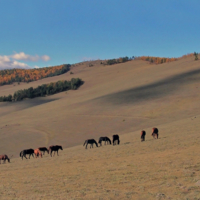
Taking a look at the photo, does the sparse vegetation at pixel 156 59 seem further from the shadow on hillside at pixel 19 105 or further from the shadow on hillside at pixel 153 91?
the shadow on hillside at pixel 153 91

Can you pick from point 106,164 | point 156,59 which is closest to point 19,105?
point 106,164

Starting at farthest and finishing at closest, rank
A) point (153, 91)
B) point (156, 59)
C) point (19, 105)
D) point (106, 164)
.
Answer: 1. point (156, 59)
2. point (19, 105)
3. point (153, 91)
4. point (106, 164)

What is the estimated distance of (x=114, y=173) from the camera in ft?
35.0

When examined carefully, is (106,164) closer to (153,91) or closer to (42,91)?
(153,91)

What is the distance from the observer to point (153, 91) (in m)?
53.3

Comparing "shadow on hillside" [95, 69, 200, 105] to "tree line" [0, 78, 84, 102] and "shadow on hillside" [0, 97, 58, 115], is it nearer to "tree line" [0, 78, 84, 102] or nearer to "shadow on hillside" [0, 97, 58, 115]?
"shadow on hillside" [0, 97, 58, 115]

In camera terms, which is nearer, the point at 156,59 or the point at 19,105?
the point at 19,105

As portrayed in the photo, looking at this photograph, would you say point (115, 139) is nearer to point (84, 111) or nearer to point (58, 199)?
point (58, 199)

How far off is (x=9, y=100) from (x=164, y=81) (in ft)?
190

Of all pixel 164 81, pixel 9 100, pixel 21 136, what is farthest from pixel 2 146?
pixel 9 100

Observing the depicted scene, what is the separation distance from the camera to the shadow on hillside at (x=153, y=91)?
4957 cm

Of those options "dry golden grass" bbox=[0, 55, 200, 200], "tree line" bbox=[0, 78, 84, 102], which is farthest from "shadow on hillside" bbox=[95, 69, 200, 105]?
"tree line" bbox=[0, 78, 84, 102]

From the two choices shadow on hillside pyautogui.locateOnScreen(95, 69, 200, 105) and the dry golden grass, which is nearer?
the dry golden grass

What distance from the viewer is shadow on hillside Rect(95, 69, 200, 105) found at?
49.6 m
